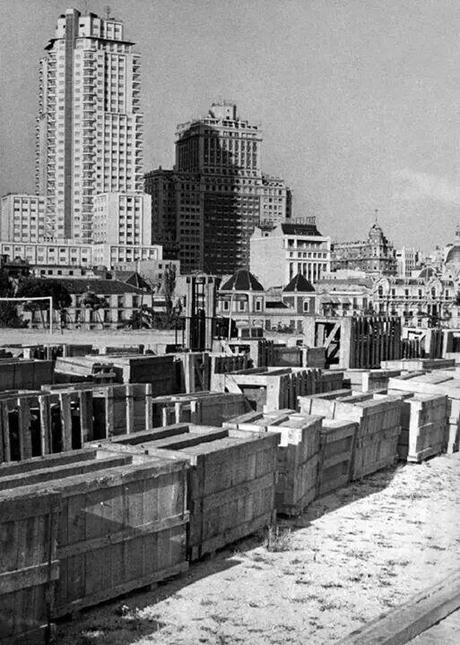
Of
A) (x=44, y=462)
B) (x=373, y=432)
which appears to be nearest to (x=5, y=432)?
(x=44, y=462)

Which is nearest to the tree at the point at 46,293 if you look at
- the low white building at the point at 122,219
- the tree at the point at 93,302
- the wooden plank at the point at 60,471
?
the tree at the point at 93,302

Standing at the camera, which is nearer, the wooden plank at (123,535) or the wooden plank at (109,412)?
the wooden plank at (123,535)

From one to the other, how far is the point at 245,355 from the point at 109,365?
642cm

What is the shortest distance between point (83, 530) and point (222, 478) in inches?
110

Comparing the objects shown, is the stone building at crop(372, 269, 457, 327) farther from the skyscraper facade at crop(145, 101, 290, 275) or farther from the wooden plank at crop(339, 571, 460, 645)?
the wooden plank at crop(339, 571, 460, 645)

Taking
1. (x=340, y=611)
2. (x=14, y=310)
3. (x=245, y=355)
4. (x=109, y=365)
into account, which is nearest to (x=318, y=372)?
(x=245, y=355)

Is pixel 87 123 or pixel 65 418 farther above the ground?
pixel 87 123

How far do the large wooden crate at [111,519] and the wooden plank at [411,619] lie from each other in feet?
9.12

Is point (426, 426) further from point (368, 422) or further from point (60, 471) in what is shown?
point (60, 471)

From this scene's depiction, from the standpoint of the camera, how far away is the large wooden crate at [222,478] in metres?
12.9

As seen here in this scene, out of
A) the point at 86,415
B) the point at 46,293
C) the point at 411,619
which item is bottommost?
the point at 411,619

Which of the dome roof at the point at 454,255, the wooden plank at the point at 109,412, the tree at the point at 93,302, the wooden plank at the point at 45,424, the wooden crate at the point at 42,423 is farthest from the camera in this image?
the dome roof at the point at 454,255

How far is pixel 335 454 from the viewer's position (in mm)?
17844

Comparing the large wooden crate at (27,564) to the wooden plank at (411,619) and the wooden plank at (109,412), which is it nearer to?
the wooden plank at (411,619)
